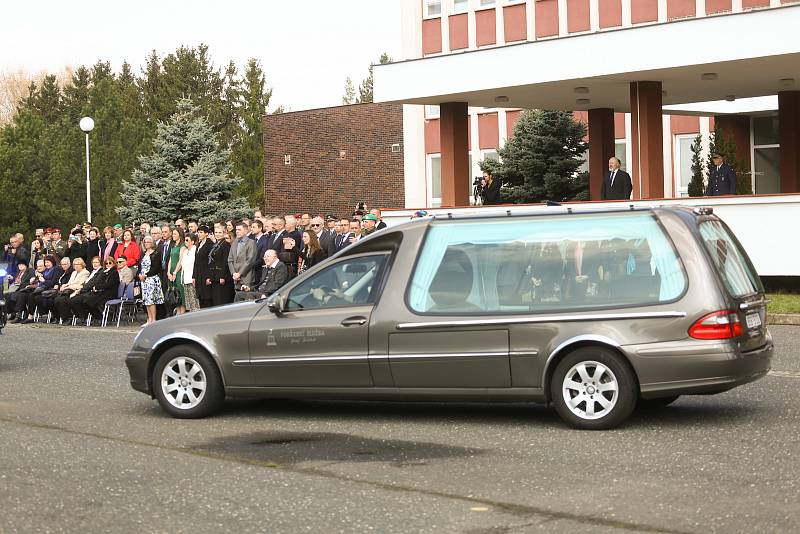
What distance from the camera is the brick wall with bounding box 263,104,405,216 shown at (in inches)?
2334

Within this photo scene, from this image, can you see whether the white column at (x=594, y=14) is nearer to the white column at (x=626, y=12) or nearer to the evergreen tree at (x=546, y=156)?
the white column at (x=626, y=12)

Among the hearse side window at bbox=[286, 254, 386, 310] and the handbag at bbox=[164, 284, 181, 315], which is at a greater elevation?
the hearse side window at bbox=[286, 254, 386, 310]

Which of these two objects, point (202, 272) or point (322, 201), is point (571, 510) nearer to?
point (202, 272)

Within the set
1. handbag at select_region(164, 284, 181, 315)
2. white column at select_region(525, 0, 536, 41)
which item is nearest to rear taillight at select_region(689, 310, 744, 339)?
handbag at select_region(164, 284, 181, 315)

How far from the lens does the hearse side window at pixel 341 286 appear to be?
11148 mm

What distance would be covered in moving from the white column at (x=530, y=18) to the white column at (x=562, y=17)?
1045mm

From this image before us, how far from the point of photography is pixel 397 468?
349 inches

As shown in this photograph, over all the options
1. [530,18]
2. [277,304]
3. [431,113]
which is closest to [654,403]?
[277,304]

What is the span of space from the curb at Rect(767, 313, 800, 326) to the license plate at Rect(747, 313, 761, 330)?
10.2m

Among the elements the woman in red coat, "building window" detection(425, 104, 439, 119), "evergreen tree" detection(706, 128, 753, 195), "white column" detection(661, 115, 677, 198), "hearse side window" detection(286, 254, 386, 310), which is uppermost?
"building window" detection(425, 104, 439, 119)

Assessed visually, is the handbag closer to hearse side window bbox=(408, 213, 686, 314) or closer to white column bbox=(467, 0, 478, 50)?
hearse side window bbox=(408, 213, 686, 314)

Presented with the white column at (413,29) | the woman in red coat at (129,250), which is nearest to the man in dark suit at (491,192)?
the woman in red coat at (129,250)

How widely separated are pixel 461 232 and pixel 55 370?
7.03 m

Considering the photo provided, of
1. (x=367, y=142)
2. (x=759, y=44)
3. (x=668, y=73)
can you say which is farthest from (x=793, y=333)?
(x=367, y=142)
